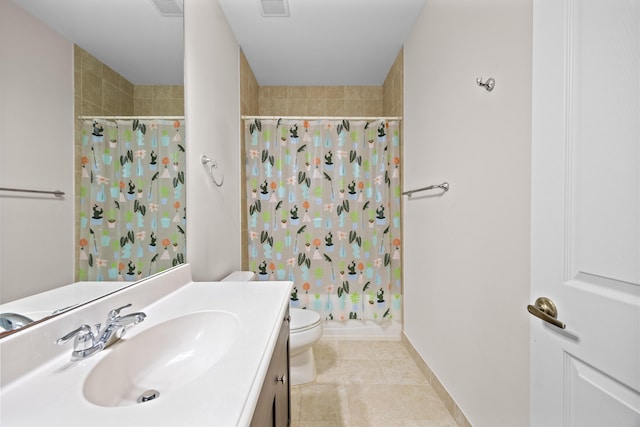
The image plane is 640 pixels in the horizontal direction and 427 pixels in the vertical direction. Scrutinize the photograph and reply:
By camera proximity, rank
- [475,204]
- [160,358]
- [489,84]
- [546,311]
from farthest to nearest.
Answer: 1. [475,204]
2. [489,84]
3. [160,358]
4. [546,311]

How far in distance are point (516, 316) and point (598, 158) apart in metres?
0.66

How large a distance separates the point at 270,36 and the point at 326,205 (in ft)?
4.42

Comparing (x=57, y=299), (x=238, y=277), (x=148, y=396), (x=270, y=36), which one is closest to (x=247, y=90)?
(x=270, y=36)

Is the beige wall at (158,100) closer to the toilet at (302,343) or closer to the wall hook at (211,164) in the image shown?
the wall hook at (211,164)

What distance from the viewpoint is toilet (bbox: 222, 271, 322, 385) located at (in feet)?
5.41

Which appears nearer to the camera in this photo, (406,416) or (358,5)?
(406,416)

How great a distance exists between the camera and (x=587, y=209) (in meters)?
0.59

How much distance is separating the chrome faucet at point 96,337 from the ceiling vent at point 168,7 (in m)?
1.20

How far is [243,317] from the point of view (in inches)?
33.4

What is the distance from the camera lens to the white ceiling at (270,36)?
0.81 m

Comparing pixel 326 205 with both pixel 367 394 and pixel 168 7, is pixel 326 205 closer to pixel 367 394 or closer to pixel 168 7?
pixel 367 394

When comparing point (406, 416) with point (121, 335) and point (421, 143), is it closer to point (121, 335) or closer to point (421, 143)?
point (121, 335)

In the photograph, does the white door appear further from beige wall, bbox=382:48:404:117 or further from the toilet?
beige wall, bbox=382:48:404:117

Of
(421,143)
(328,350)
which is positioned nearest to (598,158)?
(421,143)
